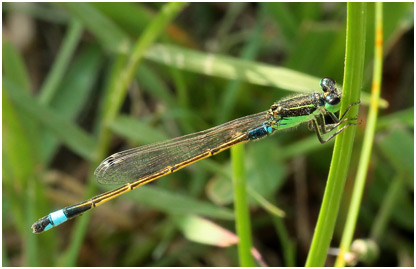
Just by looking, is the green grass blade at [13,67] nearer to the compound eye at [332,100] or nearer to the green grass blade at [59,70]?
the green grass blade at [59,70]

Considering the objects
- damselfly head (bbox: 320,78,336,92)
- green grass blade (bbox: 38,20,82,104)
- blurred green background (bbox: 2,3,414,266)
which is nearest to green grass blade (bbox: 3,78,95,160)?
blurred green background (bbox: 2,3,414,266)

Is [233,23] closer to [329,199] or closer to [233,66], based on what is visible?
[233,66]

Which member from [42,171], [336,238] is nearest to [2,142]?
[42,171]

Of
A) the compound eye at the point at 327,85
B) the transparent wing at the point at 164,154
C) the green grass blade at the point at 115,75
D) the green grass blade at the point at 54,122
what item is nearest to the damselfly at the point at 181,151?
the transparent wing at the point at 164,154

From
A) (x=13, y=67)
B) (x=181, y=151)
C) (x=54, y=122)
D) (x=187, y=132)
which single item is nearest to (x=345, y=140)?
(x=181, y=151)

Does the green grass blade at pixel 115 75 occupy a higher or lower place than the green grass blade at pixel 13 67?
lower

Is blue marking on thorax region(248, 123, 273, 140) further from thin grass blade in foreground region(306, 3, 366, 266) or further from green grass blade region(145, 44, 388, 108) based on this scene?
thin grass blade in foreground region(306, 3, 366, 266)

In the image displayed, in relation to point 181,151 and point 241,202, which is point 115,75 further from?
point 241,202
